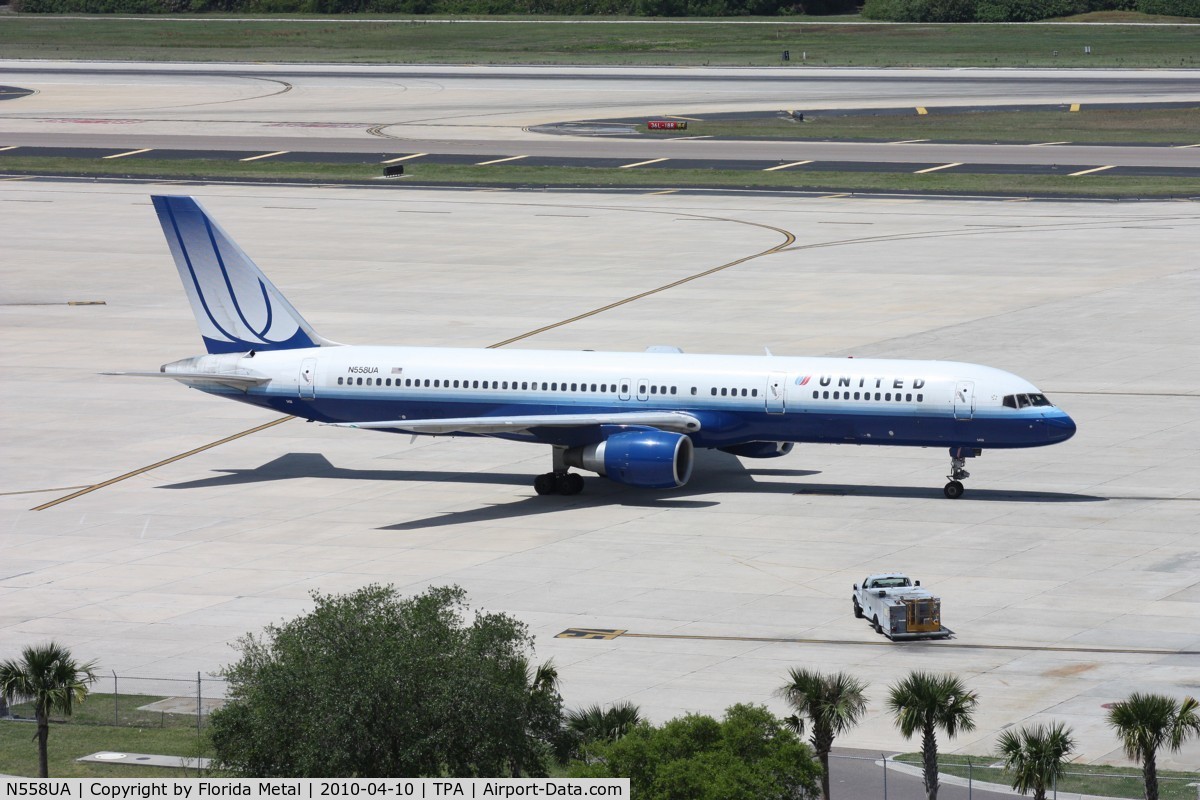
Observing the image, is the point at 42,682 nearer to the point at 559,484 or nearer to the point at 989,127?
the point at 559,484

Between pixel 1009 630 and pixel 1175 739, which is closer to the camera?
pixel 1175 739

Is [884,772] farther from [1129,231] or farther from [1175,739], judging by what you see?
[1129,231]

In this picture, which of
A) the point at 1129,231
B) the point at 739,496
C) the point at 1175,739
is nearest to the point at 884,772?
the point at 1175,739

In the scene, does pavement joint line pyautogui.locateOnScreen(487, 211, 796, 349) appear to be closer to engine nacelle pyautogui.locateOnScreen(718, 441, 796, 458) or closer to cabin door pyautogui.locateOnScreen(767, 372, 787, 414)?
engine nacelle pyautogui.locateOnScreen(718, 441, 796, 458)

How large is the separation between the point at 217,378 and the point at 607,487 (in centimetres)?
1350

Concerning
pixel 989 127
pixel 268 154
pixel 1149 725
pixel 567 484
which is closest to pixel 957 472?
pixel 567 484

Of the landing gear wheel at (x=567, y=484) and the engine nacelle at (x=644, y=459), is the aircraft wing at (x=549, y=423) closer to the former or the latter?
the engine nacelle at (x=644, y=459)

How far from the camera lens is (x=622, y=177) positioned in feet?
445

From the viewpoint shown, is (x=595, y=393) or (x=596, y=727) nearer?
(x=596, y=727)

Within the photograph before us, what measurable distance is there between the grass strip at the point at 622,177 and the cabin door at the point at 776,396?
72085 mm

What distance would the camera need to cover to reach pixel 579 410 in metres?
58.8

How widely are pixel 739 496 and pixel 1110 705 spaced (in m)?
20.7

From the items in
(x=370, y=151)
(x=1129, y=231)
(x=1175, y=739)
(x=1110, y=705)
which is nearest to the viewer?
(x=1175, y=739)

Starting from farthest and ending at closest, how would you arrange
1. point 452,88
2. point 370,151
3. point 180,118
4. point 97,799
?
point 452,88, point 180,118, point 370,151, point 97,799
